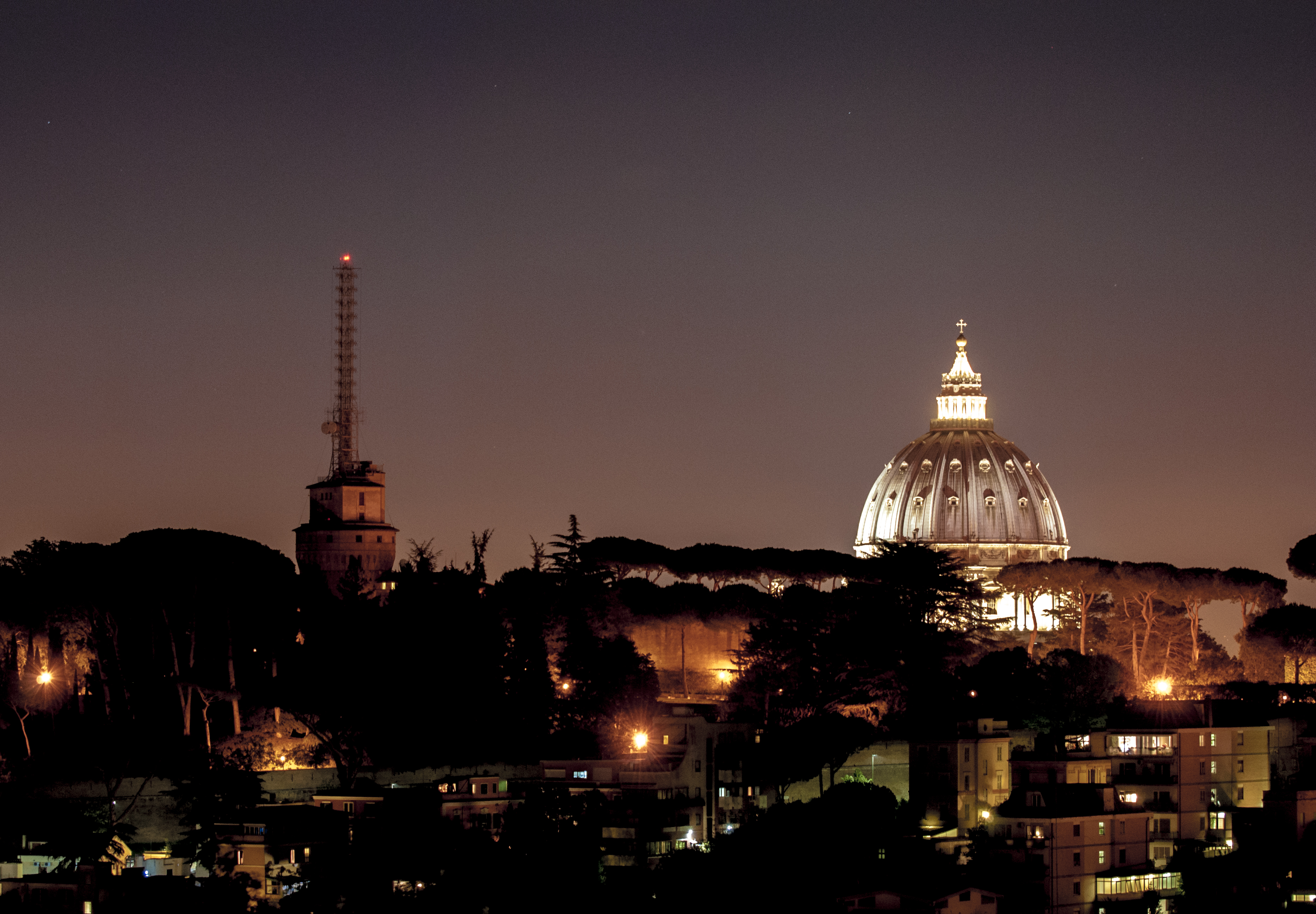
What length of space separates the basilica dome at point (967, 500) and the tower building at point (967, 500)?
3cm

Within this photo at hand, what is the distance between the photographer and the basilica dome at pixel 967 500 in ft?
384

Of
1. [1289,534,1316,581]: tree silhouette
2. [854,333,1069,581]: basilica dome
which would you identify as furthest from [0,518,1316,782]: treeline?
[854,333,1069,581]: basilica dome

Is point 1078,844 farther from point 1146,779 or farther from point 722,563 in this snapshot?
point 722,563

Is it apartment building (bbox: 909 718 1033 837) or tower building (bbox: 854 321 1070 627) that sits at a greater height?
tower building (bbox: 854 321 1070 627)

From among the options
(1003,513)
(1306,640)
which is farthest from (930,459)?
(1306,640)

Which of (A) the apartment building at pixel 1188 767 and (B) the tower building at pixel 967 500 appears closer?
(A) the apartment building at pixel 1188 767

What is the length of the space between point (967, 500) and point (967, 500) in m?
0.07

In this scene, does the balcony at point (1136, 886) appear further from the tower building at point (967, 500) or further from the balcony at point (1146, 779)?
the tower building at point (967, 500)

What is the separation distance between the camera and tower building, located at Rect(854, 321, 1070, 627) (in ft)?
384

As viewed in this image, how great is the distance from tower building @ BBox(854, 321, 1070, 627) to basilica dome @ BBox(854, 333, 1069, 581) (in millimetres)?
33

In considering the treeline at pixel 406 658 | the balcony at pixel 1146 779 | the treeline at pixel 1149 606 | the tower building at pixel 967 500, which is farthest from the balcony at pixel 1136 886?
the tower building at pixel 967 500

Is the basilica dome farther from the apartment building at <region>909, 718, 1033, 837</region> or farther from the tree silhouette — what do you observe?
the apartment building at <region>909, 718, 1033, 837</region>

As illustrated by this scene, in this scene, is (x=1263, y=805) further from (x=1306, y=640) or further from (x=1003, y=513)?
(x=1003, y=513)

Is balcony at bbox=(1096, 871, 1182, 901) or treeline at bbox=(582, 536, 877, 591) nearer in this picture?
balcony at bbox=(1096, 871, 1182, 901)
